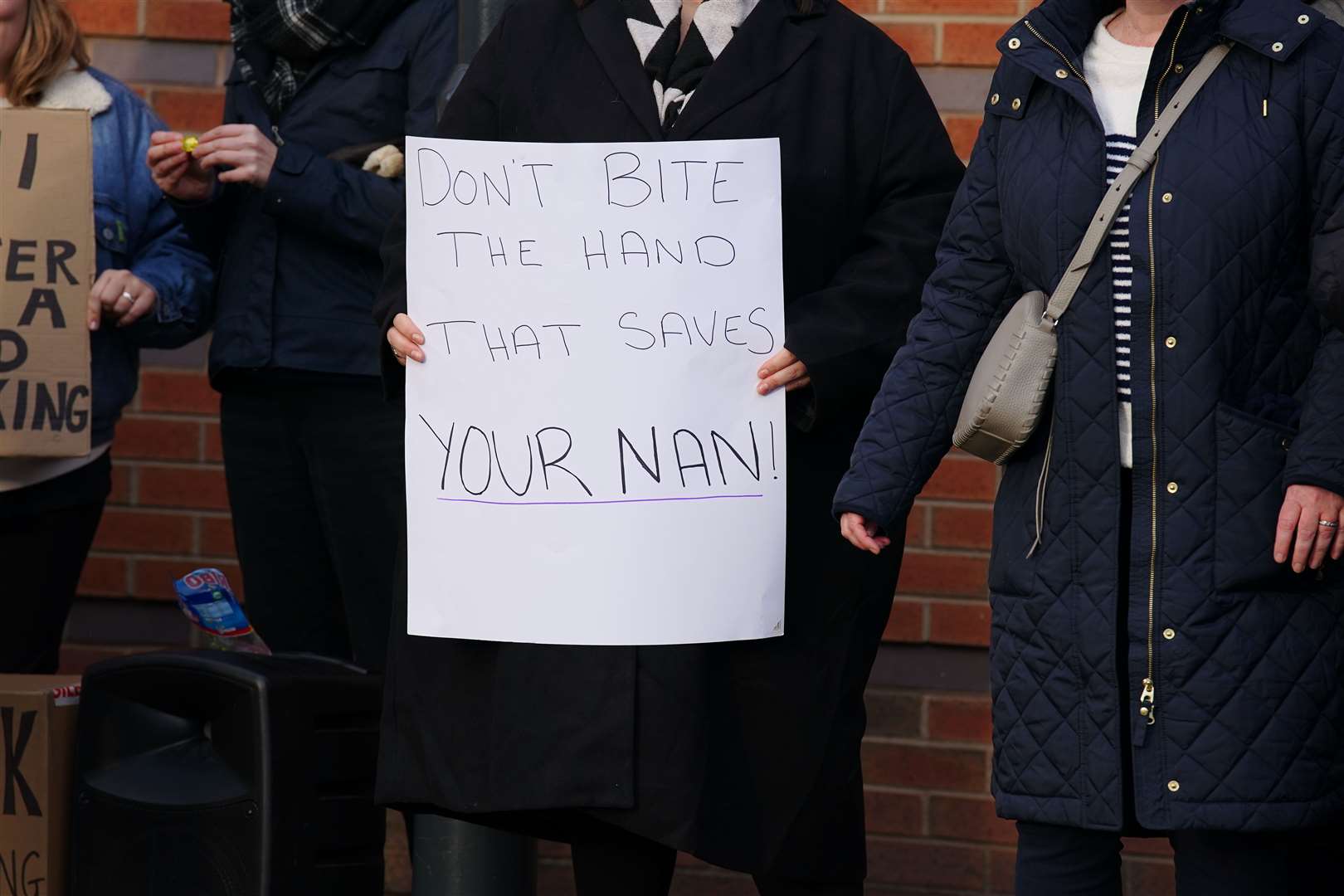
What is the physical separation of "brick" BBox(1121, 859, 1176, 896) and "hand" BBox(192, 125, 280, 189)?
2.32m

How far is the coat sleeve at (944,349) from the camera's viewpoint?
9.83 ft

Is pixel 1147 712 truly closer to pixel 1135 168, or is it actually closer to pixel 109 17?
pixel 1135 168

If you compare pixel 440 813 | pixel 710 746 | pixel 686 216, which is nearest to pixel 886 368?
pixel 686 216

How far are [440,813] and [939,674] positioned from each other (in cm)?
175

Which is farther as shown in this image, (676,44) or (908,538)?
(908,538)

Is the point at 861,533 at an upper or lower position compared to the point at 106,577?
upper

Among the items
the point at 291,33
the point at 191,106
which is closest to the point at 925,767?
the point at 291,33

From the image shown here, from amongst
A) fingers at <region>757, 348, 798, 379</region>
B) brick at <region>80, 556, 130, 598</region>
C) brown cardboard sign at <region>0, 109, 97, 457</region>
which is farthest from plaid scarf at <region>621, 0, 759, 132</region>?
brick at <region>80, 556, 130, 598</region>

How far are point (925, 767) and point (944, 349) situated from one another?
75.0 inches

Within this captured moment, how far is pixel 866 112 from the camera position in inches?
126

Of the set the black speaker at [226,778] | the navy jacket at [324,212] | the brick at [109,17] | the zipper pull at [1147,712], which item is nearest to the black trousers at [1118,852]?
the zipper pull at [1147,712]

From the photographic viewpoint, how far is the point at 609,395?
3.13m

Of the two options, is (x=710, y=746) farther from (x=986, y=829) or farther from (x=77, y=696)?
(x=986, y=829)

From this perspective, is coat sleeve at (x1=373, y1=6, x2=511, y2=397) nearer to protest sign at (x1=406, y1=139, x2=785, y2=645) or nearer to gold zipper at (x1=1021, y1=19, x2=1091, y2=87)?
protest sign at (x1=406, y1=139, x2=785, y2=645)
